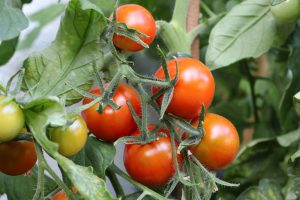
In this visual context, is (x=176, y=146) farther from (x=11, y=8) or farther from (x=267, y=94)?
(x=267, y=94)

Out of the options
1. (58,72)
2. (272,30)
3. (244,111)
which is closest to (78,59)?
(58,72)

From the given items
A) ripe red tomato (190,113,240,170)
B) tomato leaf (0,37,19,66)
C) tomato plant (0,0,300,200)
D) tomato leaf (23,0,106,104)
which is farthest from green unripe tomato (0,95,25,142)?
tomato leaf (0,37,19,66)

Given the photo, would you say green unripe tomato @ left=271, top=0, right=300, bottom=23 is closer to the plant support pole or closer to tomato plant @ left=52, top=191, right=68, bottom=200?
the plant support pole

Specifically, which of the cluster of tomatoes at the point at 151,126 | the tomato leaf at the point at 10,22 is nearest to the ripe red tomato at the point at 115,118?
the cluster of tomatoes at the point at 151,126

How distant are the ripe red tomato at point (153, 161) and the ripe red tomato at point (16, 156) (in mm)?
115

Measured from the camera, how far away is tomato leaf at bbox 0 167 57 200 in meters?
0.70

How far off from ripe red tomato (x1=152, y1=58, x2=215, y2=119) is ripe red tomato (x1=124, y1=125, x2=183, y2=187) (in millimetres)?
44

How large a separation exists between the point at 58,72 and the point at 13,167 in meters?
→ 0.11

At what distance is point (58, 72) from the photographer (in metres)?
0.59

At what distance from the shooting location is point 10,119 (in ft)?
1.53

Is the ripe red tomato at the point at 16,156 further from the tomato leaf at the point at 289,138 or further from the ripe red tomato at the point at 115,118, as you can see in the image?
the tomato leaf at the point at 289,138

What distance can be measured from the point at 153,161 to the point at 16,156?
151 mm

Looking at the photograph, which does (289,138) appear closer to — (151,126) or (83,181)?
(151,126)

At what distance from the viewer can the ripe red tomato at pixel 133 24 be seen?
22.9 inches
